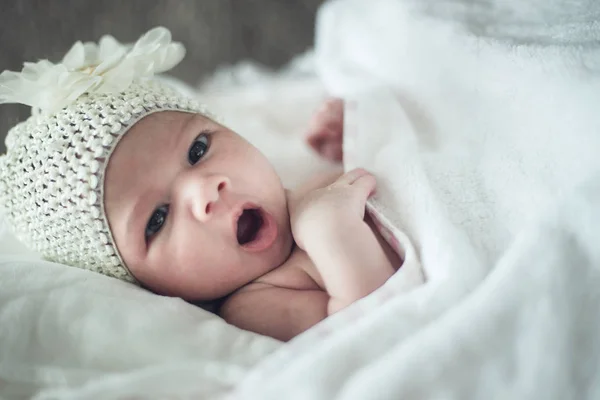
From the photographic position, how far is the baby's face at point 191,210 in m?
0.75

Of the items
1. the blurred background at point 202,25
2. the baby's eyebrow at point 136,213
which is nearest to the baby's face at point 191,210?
the baby's eyebrow at point 136,213

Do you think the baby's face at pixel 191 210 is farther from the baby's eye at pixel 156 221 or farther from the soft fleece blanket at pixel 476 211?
the soft fleece blanket at pixel 476 211

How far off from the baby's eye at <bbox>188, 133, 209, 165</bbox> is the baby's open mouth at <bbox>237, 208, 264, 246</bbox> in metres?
0.10

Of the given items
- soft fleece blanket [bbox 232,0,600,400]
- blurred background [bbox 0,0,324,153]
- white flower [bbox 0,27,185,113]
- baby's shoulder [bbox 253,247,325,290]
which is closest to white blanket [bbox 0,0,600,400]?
soft fleece blanket [bbox 232,0,600,400]

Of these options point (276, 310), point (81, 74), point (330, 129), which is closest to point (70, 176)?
point (81, 74)

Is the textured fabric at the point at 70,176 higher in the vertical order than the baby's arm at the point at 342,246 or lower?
higher

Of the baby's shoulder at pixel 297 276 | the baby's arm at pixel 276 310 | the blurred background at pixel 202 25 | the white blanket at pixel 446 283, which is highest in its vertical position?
the blurred background at pixel 202 25

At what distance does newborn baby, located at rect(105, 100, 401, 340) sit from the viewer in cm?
73

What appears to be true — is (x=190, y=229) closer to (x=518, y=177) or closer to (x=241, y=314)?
(x=241, y=314)

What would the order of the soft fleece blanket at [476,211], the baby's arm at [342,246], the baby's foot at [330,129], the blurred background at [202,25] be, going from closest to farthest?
the soft fleece blanket at [476,211] < the baby's arm at [342,246] < the baby's foot at [330,129] < the blurred background at [202,25]

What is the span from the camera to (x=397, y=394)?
0.57m

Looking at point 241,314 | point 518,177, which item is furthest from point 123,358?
point 518,177

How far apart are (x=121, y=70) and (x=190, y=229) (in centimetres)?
25

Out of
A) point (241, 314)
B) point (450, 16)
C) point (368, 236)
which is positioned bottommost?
point (241, 314)
